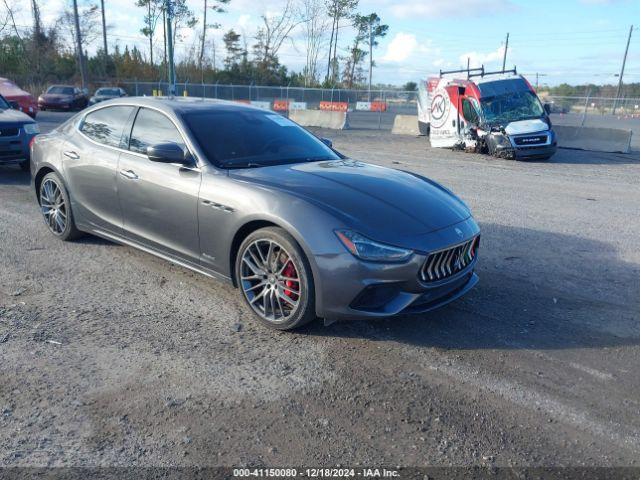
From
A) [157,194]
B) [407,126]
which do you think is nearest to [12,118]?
[157,194]

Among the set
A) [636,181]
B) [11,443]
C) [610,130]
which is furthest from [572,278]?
[610,130]

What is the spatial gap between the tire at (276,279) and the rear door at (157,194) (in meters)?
0.59

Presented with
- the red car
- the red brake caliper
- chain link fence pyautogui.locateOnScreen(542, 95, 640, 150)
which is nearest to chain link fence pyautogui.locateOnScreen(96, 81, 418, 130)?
chain link fence pyautogui.locateOnScreen(542, 95, 640, 150)

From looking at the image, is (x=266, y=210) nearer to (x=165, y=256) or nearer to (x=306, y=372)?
(x=306, y=372)

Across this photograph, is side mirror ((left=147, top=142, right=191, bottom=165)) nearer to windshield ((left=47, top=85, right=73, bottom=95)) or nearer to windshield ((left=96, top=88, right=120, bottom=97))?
windshield ((left=47, top=85, right=73, bottom=95))

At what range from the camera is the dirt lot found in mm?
2816

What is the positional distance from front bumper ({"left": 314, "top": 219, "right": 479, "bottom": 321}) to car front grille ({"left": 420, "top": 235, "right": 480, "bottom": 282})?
1.8 inches

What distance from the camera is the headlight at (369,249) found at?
3.65m

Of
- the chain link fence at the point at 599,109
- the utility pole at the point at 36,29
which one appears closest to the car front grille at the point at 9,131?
the chain link fence at the point at 599,109

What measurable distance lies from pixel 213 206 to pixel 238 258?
0.46m

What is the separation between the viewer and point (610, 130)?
17.6m

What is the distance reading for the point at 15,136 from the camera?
31.3 feet

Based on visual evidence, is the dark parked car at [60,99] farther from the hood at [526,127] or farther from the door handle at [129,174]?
the door handle at [129,174]

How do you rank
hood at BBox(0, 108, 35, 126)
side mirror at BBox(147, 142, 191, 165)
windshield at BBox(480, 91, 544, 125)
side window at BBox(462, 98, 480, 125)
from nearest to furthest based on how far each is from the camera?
side mirror at BBox(147, 142, 191, 165)
hood at BBox(0, 108, 35, 126)
windshield at BBox(480, 91, 544, 125)
side window at BBox(462, 98, 480, 125)
